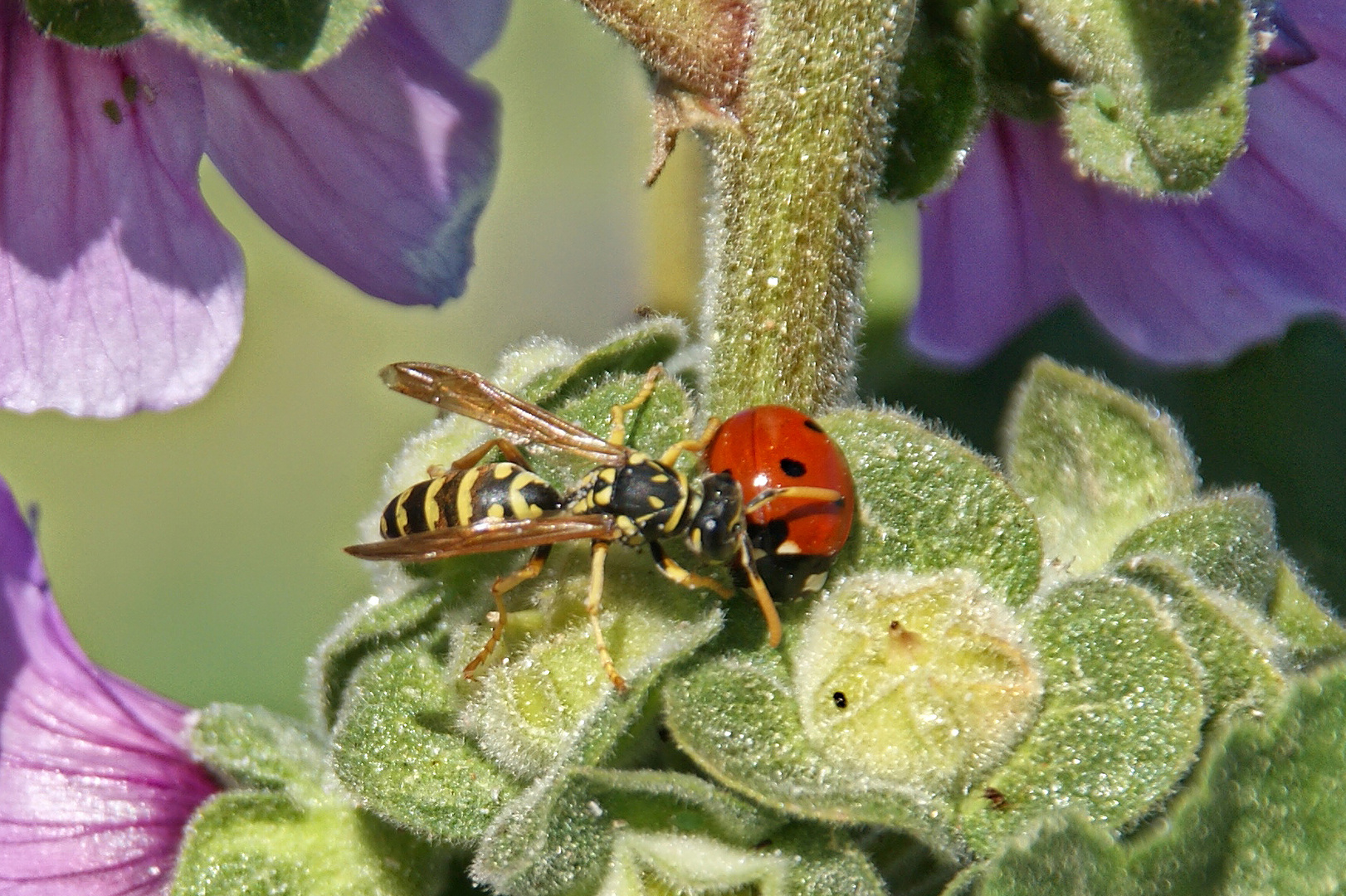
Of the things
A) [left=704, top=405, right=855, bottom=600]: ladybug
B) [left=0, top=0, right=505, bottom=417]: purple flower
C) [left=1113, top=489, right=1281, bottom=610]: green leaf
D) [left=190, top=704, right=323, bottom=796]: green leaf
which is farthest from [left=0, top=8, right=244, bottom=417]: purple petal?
[left=1113, top=489, right=1281, bottom=610]: green leaf

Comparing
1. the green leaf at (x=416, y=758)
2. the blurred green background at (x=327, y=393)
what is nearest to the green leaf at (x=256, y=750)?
the green leaf at (x=416, y=758)

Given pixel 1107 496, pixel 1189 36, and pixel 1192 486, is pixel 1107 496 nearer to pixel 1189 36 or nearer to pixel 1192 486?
pixel 1192 486

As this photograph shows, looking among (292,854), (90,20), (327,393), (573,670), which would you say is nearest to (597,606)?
(573,670)

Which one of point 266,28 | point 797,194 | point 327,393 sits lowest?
point 327,393

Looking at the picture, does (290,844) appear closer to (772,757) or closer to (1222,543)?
(772,757)

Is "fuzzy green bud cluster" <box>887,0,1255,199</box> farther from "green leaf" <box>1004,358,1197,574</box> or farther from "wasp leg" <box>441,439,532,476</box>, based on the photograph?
"wasp leg" <box>441,439,532,476</box>

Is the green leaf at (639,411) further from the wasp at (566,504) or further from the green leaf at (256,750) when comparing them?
the green leaf at (256,750)

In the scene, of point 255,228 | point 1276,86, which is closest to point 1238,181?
point 1276,86
